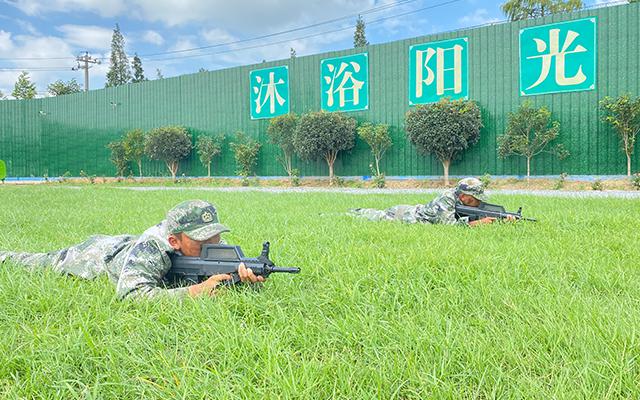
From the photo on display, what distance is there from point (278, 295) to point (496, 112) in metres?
12.5

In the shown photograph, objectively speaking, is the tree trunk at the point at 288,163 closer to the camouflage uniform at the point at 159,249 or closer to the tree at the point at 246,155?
the tree at the point at 246,155

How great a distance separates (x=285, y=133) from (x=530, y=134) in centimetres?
826

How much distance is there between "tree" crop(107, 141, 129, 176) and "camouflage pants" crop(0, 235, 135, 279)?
2051 centimetres

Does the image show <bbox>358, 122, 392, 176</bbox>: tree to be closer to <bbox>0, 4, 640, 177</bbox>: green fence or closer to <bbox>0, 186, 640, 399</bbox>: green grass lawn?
<bbox>0, 4, 640, 177</bbox>: green fence

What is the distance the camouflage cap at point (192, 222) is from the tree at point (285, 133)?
1406 cm

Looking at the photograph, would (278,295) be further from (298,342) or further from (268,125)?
(268,125)

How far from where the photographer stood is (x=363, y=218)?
579cm

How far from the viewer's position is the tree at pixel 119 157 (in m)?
22.3

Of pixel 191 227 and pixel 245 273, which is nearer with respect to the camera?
pixel 245 273

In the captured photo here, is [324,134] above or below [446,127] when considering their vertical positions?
above

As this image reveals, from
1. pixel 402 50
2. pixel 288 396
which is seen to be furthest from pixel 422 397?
pixel 402 50

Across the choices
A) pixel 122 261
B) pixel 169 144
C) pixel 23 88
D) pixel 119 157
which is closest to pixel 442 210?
pixel 122 261

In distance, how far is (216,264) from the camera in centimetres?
239

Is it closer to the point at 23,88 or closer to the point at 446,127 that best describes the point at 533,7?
the point at 446,127
